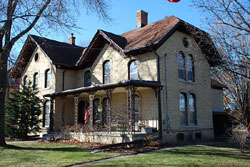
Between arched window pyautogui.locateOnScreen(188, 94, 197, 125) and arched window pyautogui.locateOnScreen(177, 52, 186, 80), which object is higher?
arched window pyautogui.locateOnScreen(177, 52, 186, 80)

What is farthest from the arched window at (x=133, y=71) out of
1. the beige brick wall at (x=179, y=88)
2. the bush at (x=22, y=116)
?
the bush at (x=22, y=116)

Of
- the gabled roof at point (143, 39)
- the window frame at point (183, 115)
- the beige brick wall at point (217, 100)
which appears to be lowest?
the window frame at point (183, 115)

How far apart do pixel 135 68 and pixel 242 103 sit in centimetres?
800

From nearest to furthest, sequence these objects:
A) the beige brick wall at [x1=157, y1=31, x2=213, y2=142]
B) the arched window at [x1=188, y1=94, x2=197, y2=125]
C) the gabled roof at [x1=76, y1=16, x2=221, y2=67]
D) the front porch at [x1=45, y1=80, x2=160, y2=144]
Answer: the front porch at [x1=45, y1=80, x2=160, y2=144] → the gabled roof at [x1=76, y1=16, x2=221, y2=67] → the beige brick wall at [x1=157, y1=31, x2=213, y2=142] → the arched window at [x1=188, y1=94, x2=197, y2=125]

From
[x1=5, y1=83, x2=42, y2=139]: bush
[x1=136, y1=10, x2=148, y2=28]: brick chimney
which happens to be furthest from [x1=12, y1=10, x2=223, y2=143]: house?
[x1=5, y1=83, x2=42, y2=139]: bush

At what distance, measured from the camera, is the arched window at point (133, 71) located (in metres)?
18.1

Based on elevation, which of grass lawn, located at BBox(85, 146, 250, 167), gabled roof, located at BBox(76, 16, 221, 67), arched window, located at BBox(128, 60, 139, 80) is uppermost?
gabled roof, located at BBox(76, 16, 221, 67)

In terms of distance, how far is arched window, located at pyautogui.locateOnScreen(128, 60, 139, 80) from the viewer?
18.1m

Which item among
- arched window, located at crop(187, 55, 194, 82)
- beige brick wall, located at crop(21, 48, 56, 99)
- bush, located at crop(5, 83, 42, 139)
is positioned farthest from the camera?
beige brick wall, located at crop(21, 48, 56, 99)

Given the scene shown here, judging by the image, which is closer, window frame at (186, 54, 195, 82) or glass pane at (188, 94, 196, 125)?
glass pane at (188, 94, 196, 125)

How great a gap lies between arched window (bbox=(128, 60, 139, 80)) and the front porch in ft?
3.68

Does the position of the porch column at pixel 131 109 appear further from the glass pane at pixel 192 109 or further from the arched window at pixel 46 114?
the arched window at pixel 46 114

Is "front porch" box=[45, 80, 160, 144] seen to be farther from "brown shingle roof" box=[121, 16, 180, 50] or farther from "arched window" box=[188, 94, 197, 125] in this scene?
"arched window" box=[188, 94, 197, 125]

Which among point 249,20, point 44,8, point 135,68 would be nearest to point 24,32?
point 44,8
